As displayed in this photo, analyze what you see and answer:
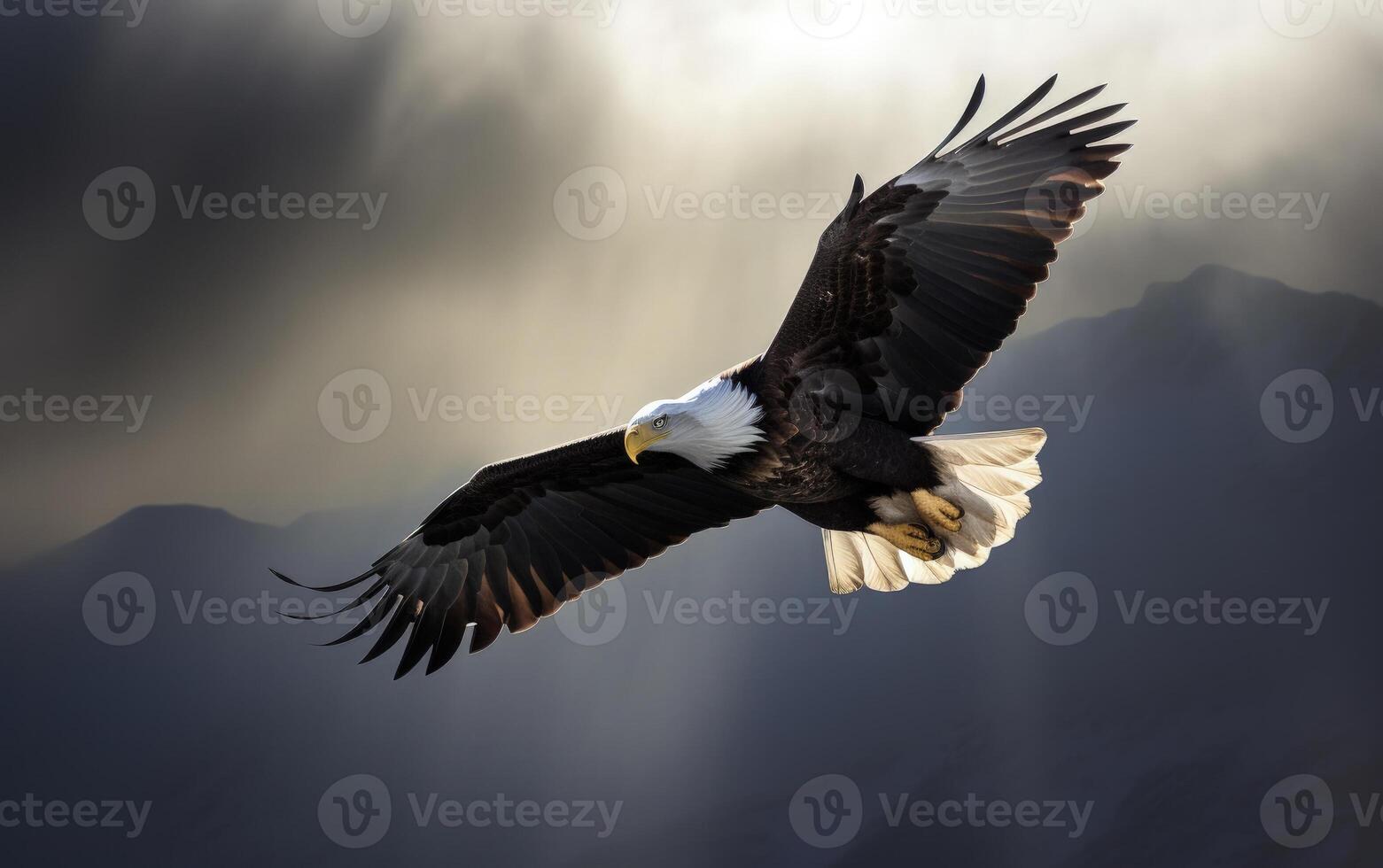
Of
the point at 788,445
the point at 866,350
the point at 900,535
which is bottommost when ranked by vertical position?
the point at 900,535

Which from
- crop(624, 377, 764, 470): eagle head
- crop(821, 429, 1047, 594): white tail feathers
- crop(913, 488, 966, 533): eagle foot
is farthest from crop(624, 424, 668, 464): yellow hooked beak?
crop(913, 488, 966, 533): eagle foot

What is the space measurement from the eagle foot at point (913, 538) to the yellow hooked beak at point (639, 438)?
1.22 meters

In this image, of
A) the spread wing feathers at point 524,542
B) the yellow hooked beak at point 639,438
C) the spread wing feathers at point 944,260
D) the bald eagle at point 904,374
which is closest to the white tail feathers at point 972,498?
the bald eagle at point 904,374

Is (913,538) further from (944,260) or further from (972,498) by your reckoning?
(944,260)

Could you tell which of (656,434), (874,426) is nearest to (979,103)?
(874,426)

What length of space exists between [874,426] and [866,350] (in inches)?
12.8

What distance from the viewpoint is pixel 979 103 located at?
4246 mm

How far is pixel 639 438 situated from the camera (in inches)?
193

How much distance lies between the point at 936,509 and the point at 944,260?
115cm

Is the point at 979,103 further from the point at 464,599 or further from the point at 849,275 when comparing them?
the point at 464,599

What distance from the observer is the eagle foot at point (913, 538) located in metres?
5.45

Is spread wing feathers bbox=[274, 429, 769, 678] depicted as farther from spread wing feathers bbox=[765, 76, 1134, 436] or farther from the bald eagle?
spread wing feathers bbox=[765, 76, 1134, 436]

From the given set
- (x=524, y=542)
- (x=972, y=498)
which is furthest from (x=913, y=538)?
(x=524, y=542)

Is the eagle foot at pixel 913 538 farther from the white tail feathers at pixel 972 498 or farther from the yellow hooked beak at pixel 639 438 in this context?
the yellow hooked beak at pixel 639 438
